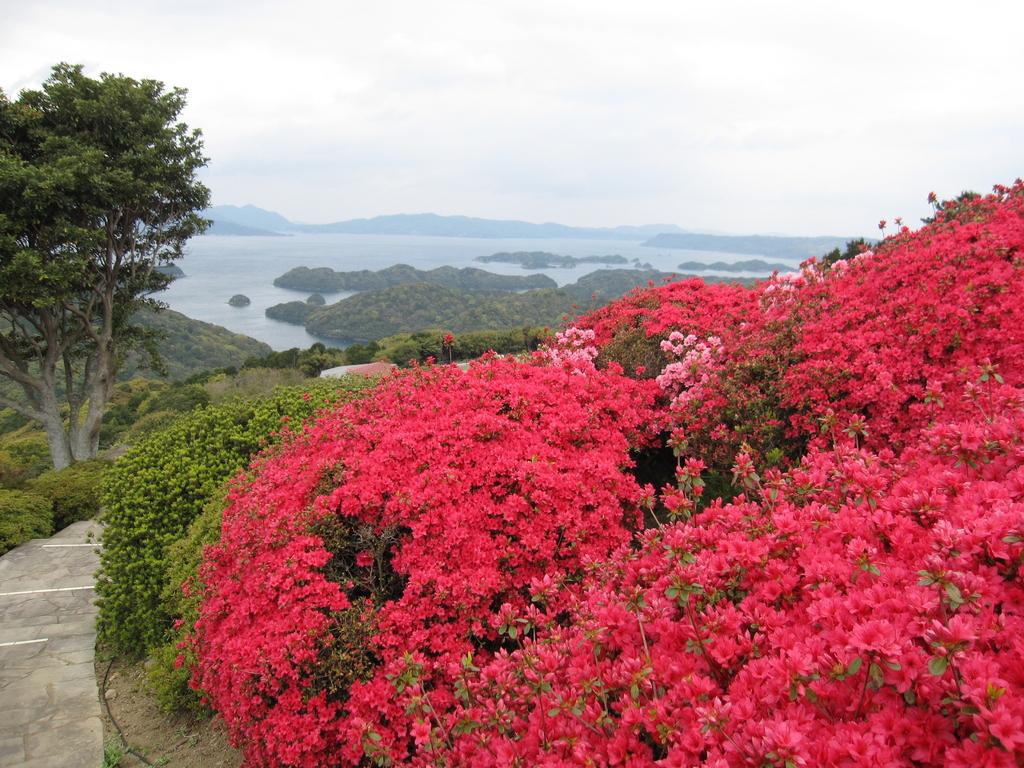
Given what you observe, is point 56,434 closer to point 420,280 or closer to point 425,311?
point 425,311

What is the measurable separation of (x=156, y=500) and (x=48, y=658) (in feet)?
9.02

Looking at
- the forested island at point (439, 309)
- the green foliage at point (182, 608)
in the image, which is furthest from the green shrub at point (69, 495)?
the forested island at point (439, 309)

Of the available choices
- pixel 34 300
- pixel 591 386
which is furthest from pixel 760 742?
pixel 34 300

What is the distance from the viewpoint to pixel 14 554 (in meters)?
10.4

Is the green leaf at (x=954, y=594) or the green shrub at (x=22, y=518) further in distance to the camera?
the green shrub at (x=22, y=518)

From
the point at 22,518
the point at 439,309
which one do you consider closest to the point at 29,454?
the point at 22,518

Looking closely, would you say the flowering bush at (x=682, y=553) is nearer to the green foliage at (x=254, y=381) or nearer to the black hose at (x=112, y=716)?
the black hose at (x=112, y=716)

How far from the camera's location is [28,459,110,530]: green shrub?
12211 millimetres

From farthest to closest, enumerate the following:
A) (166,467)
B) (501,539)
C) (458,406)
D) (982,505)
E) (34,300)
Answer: (34,300) → (166,467) → (458,406) → (501,539) → (982,505)

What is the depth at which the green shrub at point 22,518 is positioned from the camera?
10594mm

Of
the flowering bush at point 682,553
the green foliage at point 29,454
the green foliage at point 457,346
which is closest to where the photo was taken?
the flowering bush at point 682,553

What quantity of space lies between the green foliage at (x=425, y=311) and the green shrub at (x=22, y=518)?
64812mm

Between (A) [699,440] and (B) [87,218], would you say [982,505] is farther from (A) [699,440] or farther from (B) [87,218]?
(B) [87,218]

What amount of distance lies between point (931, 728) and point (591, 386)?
4.28 metres
